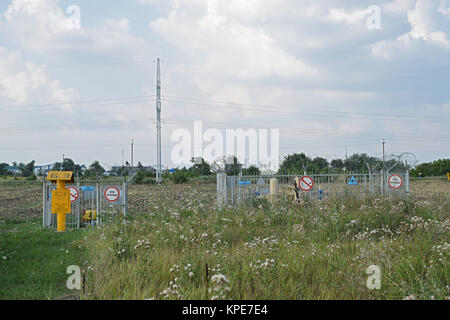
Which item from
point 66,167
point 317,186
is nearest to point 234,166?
point 317,186

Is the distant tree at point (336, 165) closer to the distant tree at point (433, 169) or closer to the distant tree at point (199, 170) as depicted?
the distant tree at point (199, 170)

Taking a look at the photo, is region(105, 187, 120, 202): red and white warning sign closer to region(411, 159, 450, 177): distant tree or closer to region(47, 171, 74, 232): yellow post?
region(47, 171, 74, 232): yellow post

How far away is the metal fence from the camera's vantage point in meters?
14.0

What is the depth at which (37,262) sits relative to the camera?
775 cm

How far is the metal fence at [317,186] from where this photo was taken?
46.0ft

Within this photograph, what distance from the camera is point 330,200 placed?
12719 millimetres

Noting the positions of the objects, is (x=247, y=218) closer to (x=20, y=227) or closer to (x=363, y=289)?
(x=363, y=289)

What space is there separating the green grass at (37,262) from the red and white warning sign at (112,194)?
4.28 feet

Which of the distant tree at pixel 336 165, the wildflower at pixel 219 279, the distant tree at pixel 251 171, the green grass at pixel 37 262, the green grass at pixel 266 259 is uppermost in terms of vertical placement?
the distant tree at pixel 336 165

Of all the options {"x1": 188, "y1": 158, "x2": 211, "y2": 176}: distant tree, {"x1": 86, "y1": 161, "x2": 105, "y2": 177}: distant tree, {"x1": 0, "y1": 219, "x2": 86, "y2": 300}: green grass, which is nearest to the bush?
{"x1": 188, "y1": 158, "x2": 211, "y2": 176}: distant tree

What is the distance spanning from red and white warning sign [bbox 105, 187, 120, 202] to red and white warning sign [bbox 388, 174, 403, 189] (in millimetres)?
9708

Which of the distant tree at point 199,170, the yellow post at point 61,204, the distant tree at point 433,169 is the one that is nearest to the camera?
the yellow post at point 61,204

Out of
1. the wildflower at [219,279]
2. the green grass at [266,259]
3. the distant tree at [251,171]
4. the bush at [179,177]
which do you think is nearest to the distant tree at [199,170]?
the bush at [179,177]
